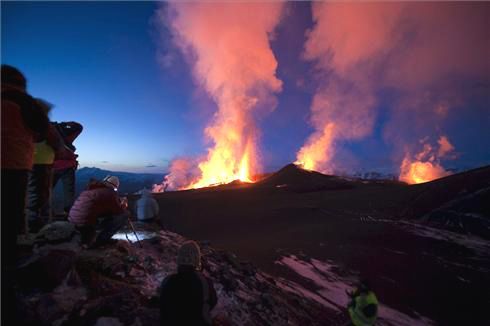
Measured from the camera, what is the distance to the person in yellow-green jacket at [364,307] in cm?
600

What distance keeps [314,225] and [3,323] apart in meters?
24.9

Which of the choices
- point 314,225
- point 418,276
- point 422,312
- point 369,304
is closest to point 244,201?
point 314,225

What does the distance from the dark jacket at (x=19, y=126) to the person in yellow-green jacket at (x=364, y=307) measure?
686 centimetres

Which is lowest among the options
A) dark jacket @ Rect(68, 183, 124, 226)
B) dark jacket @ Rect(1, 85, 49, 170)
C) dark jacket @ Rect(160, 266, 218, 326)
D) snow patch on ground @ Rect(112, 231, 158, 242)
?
snow patch on ground @ Rect(112, 231, 158, 242)

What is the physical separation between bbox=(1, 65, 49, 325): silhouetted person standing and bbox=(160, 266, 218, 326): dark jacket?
68.3 inches

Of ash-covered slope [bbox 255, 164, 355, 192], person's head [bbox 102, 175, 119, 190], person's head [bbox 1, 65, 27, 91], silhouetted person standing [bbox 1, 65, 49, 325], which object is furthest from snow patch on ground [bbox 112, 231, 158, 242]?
ash-covered slope [bbox 255, 164, 355, 192]

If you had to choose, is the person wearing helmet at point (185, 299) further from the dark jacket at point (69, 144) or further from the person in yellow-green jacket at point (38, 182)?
the dark jacket at point (69, 144)

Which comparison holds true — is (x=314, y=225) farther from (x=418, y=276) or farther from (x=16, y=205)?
(x=16, y=205)

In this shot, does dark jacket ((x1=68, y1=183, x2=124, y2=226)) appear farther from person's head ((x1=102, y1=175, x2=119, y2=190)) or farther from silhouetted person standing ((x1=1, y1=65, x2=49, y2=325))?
silhouetted person standing ((x1=1, y1=65, x2=49, y2=325))

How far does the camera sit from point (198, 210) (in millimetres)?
34062

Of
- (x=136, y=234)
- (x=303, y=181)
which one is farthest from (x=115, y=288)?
(x=303, y=181)

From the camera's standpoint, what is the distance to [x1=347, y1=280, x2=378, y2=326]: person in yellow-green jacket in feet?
19.7

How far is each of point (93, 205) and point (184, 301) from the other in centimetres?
387

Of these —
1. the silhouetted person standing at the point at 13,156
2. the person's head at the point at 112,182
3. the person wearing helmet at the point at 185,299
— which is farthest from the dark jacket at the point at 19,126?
the person's head at the point at 112,182
